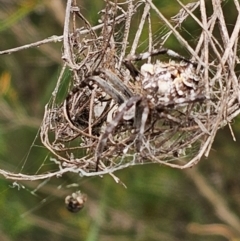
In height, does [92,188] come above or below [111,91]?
below

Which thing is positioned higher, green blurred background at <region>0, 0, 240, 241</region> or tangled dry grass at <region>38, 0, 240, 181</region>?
tangled dry grass at <region>38, 0, 240, 181</region>

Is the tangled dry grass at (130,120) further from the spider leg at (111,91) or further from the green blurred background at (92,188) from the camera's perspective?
the green blurred background at (92,188)

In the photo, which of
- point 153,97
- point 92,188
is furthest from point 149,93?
point 92,188

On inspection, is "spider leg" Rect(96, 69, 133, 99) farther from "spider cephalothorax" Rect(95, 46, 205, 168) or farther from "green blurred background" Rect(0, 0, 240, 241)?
"green blurred background" Rect(0, 0, 240, 241)

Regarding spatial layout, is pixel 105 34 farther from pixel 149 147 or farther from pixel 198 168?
pixel 198 168

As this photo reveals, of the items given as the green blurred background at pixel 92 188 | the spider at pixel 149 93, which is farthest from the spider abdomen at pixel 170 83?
the green blurred background at pixel 92 188

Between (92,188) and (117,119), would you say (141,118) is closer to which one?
(117,119)

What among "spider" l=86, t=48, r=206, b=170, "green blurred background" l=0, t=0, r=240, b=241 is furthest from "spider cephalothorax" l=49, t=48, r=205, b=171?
"green blurred background" l=0, t=0, r=240, b=241
